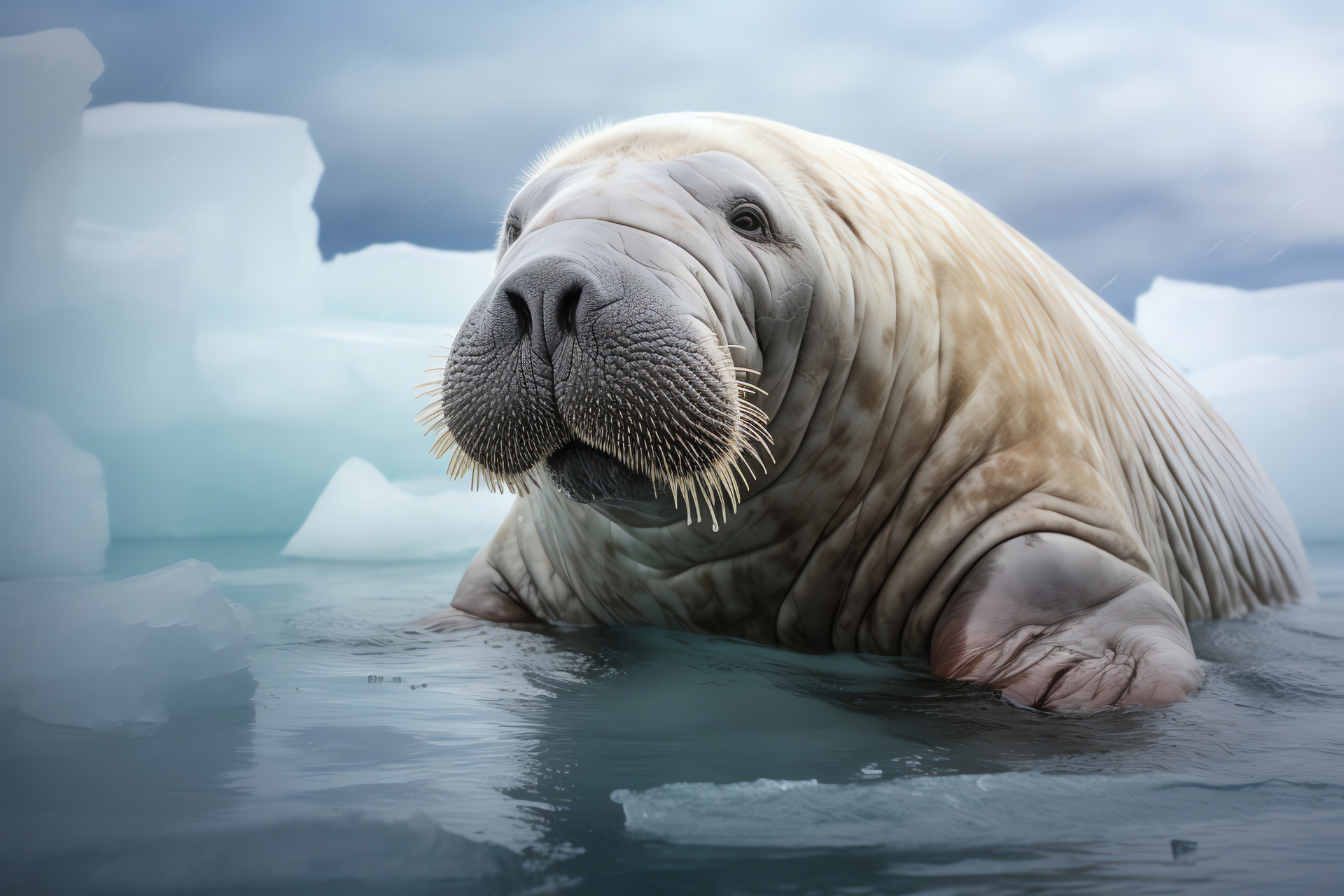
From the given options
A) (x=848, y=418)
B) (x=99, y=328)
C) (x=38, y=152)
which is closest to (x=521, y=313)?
(x=848, y=418)

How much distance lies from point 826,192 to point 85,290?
11190mm

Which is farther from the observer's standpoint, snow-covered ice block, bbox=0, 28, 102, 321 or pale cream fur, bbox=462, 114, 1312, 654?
snow-covered ice block, bbox=0, 28, 102, 321

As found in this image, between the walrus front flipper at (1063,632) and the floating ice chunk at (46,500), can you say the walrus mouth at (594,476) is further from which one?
the floating ice chunk at (46,500)

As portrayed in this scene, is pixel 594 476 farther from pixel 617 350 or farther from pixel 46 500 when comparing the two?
pixel 46 500

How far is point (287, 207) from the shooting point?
48.3 feet

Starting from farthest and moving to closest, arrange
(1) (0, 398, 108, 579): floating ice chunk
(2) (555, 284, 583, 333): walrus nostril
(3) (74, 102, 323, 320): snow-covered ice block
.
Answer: (3) (74, 102, 323, 320): snow-covered ice block → (1) (0, 398, 108, 579): floating ice chunk → (2) (555, 284, 583, 333): walrus nostril

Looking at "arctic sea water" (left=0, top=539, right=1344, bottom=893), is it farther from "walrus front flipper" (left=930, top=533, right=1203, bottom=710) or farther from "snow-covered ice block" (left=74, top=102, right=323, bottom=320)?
"snow-covered ice block" (left=74, top=102, right=323, bottom=320)

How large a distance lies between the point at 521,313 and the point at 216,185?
14.1 m

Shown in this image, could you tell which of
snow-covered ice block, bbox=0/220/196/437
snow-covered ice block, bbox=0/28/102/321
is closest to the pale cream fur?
snow-covered ice block, bbox=0/28/102/321

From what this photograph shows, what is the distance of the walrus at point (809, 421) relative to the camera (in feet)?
8.24

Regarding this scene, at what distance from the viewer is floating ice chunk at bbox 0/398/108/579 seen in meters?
9.59

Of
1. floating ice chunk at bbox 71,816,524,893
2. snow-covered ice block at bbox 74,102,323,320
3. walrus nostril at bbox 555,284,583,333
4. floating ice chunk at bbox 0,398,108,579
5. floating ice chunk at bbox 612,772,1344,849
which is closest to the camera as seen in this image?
floating ice chunk at bbox 71,816,524,893

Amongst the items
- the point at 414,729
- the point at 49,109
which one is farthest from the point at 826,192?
the point at 49,109

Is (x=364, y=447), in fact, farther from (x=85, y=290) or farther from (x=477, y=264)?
(x=477, y=264)
